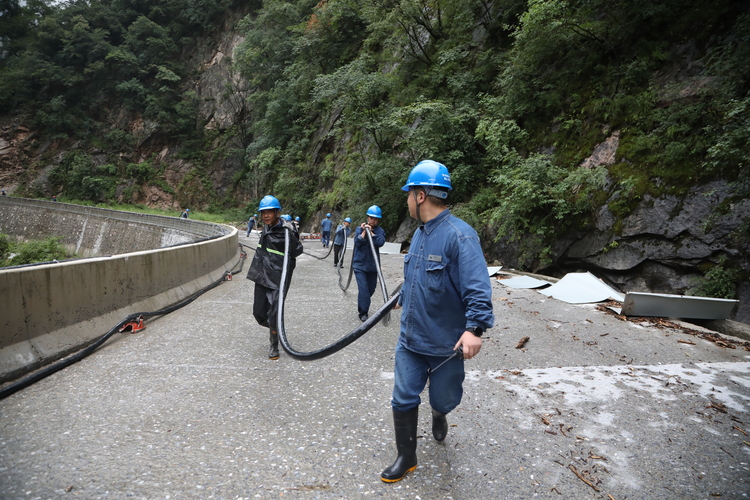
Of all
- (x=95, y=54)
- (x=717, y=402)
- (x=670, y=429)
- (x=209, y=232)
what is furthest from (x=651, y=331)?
(x=95, y=54)

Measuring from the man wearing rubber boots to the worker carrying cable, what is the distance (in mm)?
2702

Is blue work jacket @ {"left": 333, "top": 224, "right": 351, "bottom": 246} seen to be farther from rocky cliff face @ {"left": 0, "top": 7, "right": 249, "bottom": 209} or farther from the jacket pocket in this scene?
rocky cliff face @ {"left": 0, "top": 7, "right": 249, "bottom": 209}

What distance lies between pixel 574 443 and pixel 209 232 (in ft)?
62.7

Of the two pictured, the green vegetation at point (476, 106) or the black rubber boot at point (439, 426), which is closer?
the black rubber boot at point (439, 426)

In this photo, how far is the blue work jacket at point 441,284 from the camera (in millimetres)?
2555

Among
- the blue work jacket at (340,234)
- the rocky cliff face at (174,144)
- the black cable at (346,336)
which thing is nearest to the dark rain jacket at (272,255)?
the black cable at (346,336)

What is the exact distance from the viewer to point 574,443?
3.05m

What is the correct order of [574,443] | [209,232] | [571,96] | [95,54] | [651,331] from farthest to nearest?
[95,54], [209,232], [571,96], [651,331], [574,443]

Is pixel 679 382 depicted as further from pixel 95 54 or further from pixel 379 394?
pixel 95 54

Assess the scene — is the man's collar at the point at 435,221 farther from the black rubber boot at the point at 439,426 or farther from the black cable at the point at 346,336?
the black rubber boot at the point at 439,426

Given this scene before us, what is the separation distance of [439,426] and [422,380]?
0.50 m

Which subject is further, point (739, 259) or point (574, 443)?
point (739, 259)

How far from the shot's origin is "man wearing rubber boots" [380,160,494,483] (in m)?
2.61

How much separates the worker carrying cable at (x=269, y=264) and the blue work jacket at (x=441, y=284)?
107 inches
